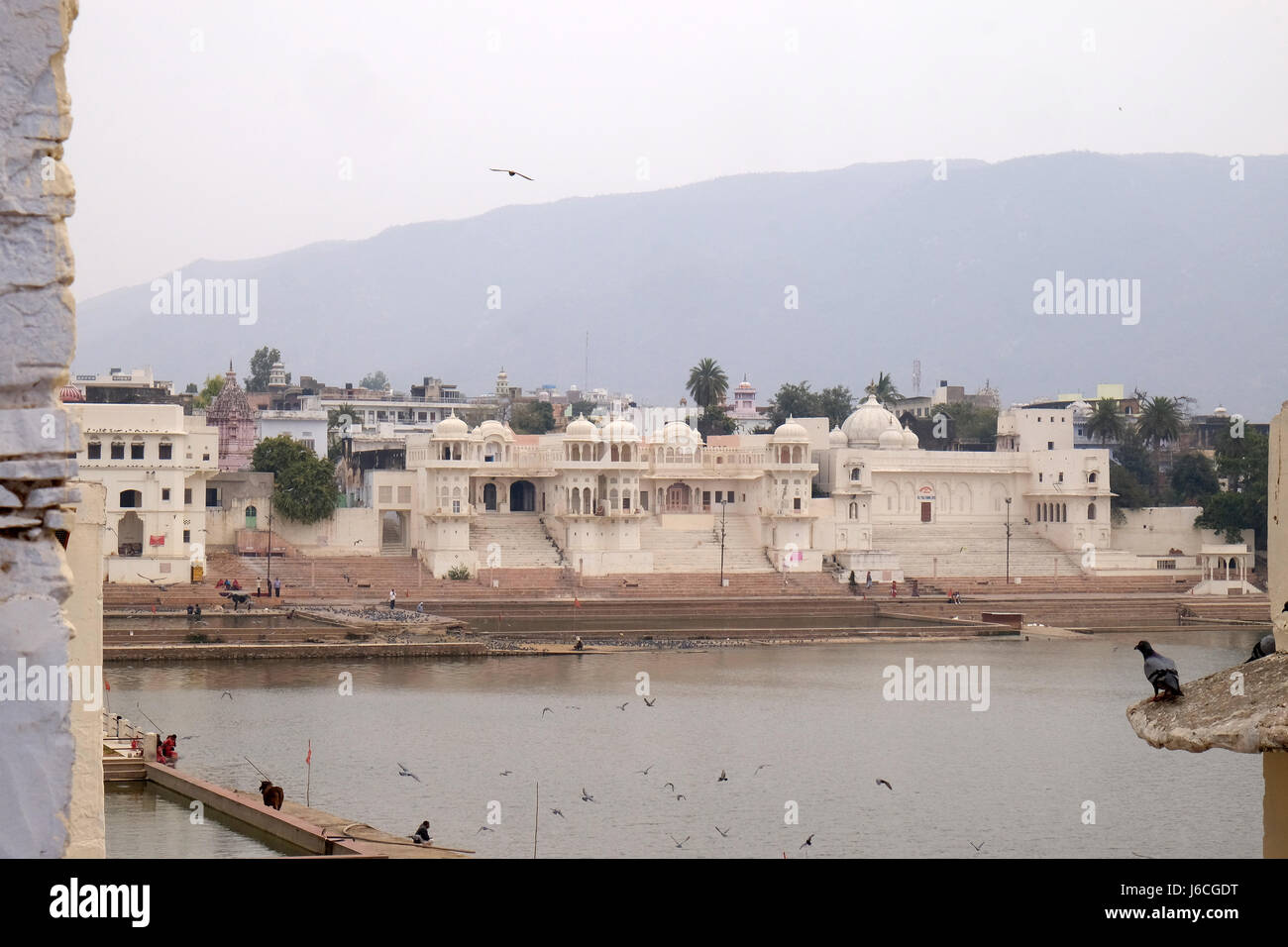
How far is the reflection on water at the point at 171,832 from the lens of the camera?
1656cm

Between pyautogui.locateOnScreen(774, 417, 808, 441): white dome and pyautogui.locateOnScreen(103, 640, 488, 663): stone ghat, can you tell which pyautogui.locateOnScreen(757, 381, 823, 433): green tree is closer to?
pyautogui.locateOnScreen(774, 417, 808, 441): white dome

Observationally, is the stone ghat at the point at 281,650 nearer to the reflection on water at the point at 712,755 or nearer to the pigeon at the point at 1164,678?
the reflection on water at the point at 712,755

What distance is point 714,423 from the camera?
69375 millimetres

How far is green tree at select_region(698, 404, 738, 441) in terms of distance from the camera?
68500mm

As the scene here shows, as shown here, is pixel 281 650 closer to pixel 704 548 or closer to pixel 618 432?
pixel 618 432

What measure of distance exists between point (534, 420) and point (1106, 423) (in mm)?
24964

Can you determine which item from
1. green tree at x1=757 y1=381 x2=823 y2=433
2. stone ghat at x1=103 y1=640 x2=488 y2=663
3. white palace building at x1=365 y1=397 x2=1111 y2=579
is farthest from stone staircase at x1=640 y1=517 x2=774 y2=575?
green tree at x1=757 y1=381 x2=823 y2=433

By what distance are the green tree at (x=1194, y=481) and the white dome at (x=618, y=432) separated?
75.4ft

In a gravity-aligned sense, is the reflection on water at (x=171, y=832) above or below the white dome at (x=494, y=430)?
below

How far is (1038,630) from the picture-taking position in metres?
42.4

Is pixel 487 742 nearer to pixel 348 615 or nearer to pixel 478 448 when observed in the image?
pixel 348 615

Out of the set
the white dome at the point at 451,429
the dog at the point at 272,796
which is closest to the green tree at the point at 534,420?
the white dome at the point at 451,429

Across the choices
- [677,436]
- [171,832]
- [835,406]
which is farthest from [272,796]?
[835,406]
